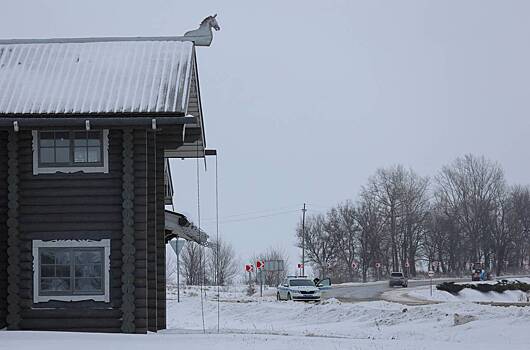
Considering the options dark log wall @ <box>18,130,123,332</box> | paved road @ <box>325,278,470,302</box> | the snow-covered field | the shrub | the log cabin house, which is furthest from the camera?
the shrub

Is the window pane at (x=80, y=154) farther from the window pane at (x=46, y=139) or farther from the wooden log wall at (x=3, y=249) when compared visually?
the wooden log wall at (x=3, y=249)

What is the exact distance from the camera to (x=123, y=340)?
17.2 meters

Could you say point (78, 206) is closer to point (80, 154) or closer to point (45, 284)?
point (80, 154)

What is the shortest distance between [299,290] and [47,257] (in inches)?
1274

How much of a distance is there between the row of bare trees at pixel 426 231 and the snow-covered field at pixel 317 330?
66.9 meters

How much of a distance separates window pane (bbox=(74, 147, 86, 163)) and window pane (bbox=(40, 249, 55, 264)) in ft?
7.08

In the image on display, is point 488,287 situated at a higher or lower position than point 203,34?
lower

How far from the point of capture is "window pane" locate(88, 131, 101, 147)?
65.6 ft

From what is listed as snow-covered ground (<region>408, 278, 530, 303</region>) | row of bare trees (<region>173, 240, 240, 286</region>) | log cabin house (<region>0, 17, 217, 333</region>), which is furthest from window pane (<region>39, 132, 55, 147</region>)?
row of bare trees (<region>173, 240, 240, 286</region>)

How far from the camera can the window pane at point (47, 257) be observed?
19.8 m

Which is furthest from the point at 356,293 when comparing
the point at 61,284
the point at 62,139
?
the point at 62,139

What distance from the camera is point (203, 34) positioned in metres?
22.5

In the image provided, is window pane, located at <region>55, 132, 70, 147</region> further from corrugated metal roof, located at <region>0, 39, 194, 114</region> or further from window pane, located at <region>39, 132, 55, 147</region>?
corrugated metal roof, located at <region>0, 39, 194, 114</region>

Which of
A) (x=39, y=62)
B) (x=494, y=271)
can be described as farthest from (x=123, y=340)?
(x=494, y=271)
